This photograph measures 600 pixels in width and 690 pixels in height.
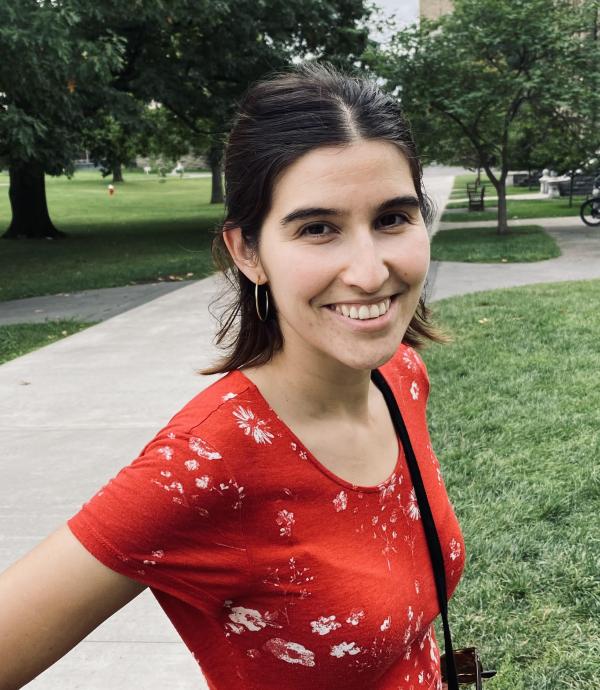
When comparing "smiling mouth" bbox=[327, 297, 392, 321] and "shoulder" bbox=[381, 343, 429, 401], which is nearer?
"smiling mouth" bbox=[327, 297, 392, 321]

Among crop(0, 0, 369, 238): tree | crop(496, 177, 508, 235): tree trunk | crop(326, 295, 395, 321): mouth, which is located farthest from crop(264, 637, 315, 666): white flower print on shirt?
crop(496, 177, 508, 235): tree trunk

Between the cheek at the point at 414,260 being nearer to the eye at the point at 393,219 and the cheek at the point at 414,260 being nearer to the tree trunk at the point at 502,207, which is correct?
the eye at the point at 393,219

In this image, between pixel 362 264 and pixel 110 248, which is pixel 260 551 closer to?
pixel 362 264

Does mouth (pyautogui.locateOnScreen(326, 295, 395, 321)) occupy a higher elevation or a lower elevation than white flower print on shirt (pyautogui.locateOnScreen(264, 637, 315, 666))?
higher

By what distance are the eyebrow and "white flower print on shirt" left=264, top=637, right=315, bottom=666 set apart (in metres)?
0.64

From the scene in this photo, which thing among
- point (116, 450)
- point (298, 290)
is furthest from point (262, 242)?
point (116, 450)

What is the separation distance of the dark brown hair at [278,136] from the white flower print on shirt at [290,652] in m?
0.46

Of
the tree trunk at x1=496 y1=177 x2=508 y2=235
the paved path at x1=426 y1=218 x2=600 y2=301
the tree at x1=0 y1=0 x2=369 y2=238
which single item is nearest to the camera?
the paved path at x1=426 y1=218 x2=600 y2=301

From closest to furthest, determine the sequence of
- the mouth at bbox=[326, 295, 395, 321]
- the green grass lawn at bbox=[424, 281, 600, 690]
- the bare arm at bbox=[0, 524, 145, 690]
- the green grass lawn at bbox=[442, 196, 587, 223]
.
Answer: the bare arm at bbox=[0, 524, 145, 690] < the mouth at bbox=[326, 295, 395, 321] < the green grass lawn at bbox=[424, 281, 600, 690] < the green grass lawn at bbox=[442, 196, 587, 223]

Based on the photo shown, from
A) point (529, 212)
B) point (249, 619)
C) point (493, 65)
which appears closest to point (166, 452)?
point (249, 619)

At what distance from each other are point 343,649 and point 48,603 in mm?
457

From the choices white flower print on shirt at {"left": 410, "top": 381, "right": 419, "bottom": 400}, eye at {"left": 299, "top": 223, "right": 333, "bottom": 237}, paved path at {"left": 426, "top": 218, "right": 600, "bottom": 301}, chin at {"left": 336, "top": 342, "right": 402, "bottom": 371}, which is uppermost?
eye at {"left": 299, "top": 223, "right": 333, "bottom": 237}

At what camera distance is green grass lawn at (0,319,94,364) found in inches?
320

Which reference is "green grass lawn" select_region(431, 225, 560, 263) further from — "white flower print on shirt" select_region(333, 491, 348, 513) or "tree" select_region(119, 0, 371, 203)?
Result: "white flower print on shirt" select_region(333, 491, 348, 513)
